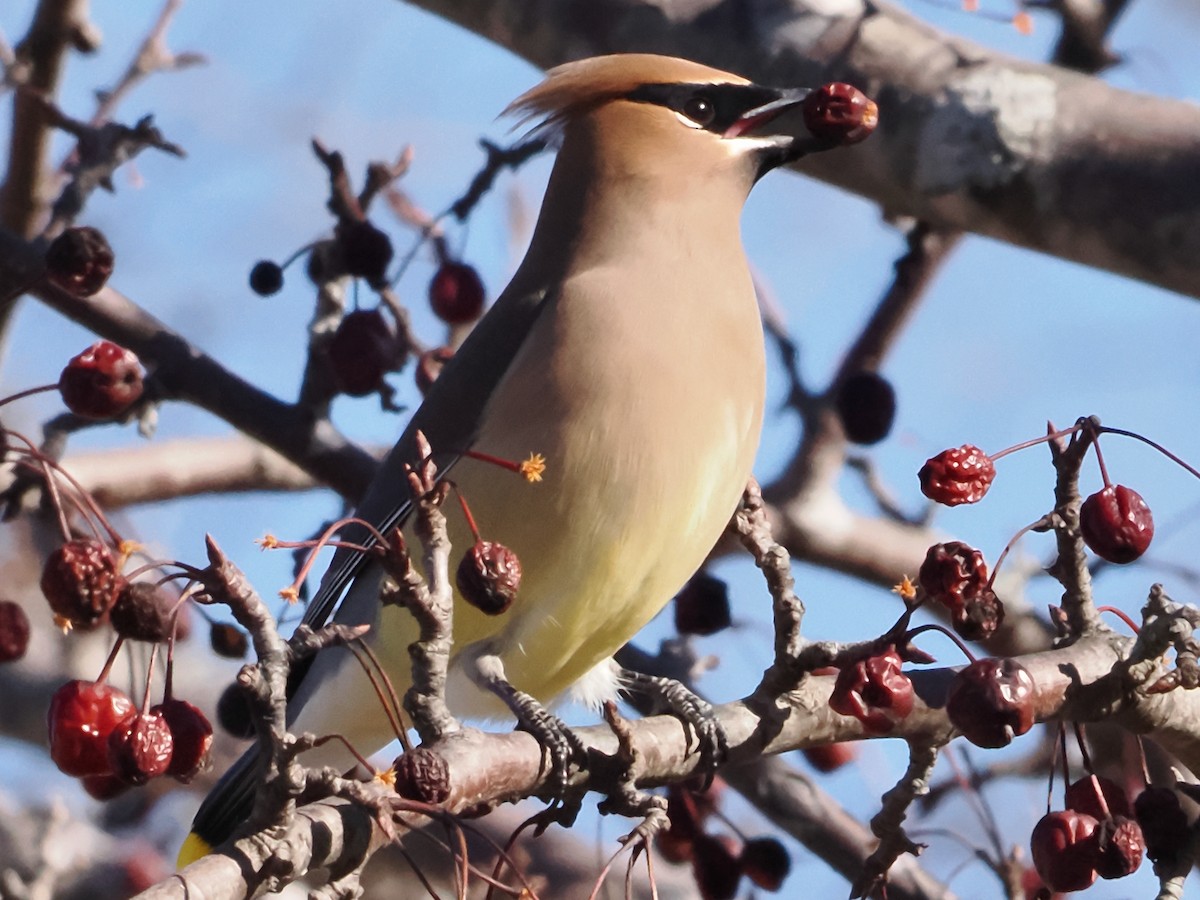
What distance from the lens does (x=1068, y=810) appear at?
2377mm

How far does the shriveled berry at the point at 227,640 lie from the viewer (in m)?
3.10

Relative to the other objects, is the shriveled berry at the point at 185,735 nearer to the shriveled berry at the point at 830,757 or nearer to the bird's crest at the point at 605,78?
the bird's crest at the point at 605,78

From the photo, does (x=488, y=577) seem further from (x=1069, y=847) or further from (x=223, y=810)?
(x=223, y=810)

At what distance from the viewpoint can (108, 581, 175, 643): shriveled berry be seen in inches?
88.7

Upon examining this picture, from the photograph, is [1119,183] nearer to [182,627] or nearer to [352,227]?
[352,227]

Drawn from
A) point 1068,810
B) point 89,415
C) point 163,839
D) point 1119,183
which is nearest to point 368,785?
point 1068,810

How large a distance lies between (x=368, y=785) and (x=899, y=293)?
2479mm

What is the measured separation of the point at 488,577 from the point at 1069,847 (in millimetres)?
809

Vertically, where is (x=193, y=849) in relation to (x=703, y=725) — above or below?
below

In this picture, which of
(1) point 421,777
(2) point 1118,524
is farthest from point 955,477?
(1) point 421,777

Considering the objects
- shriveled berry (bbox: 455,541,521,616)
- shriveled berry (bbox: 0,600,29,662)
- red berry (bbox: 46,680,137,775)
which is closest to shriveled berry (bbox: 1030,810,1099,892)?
shriveled berry (bbox: 455,541,521,616)

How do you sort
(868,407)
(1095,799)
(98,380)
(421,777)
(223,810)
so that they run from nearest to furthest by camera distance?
(421,777) < (1095,799) < (98,380) < (223,810) < (868,407)

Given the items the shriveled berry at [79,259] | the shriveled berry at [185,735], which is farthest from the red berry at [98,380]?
the shriveled berry at [185,735]

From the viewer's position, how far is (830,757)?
371cm
